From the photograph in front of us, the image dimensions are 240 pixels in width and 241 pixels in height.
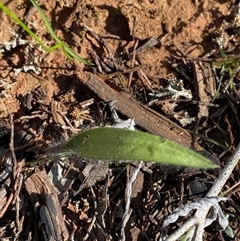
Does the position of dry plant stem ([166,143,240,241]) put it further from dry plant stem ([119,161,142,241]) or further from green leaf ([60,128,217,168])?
green leaf ([60,128,217,168])

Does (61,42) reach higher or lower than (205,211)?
higher

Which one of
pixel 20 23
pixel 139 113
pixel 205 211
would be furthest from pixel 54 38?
pixel 205 211

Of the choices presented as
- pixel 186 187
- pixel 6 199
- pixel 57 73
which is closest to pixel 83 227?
pixel 6 199

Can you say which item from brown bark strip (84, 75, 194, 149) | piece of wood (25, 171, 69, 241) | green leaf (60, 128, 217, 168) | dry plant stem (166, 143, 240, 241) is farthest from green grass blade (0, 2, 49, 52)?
dry plant stem (166, 143, 240, 241)

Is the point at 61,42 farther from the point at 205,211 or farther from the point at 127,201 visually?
the point at 205,211

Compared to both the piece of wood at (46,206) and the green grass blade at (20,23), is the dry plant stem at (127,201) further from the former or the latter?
the green grass blade at (20,23)

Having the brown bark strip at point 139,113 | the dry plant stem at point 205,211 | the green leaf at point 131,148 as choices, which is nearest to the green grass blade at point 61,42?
the brown bark strip at point 139,113
